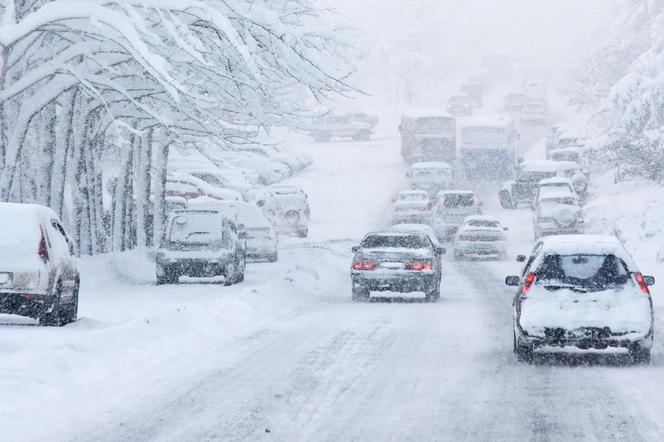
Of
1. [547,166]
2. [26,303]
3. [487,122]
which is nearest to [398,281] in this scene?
[26,303]

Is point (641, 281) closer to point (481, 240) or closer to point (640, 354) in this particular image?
point (640, 354)

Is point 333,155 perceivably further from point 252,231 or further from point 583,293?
point 583,293

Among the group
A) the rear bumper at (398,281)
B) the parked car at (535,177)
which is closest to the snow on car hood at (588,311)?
the rear bumper at (398,281)

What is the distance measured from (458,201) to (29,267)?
107ft

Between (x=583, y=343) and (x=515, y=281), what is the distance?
5.49 feet

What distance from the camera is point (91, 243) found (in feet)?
119

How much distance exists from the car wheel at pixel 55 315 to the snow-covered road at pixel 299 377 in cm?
41

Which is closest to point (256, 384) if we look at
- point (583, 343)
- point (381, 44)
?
point (583, 343)

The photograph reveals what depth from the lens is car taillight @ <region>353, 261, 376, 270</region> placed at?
27953 millimetres

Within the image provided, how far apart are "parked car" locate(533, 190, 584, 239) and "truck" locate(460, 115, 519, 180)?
17.9 metres

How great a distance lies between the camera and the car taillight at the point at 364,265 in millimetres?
27953

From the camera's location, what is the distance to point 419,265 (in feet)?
91.7

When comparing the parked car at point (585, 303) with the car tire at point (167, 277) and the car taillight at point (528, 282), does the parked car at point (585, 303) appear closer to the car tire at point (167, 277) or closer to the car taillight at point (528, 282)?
the car taillight at point (528, 282)

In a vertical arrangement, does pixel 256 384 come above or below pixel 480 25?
below
